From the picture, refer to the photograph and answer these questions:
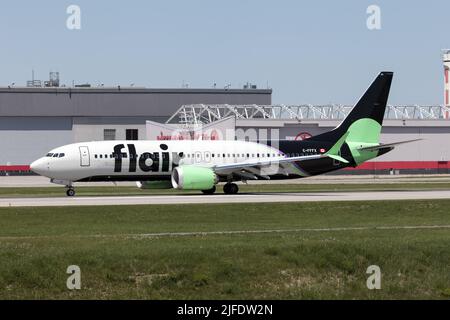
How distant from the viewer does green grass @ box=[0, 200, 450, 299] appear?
2553cm

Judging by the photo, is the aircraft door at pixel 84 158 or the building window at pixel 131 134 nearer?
the aircraft door at pixel 84 158

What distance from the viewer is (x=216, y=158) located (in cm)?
6438

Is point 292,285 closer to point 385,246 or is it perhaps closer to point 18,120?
point 385,246

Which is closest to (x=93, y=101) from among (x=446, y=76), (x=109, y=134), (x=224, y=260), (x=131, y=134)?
(x=109, y=134)

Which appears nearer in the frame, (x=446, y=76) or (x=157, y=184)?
(x=157, y=184)

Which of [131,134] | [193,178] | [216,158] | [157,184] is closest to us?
[193,178]

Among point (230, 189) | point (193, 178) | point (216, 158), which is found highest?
point (216, 158)

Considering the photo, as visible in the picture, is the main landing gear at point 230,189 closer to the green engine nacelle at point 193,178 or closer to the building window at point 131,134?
the green engine nacelle at point 193,178

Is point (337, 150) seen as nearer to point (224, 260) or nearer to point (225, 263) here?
point (224, 260)

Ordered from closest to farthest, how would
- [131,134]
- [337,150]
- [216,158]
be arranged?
[216,158]
[337,150]
[131,134]

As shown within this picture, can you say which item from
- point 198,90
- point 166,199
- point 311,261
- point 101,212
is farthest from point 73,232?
point 198,90

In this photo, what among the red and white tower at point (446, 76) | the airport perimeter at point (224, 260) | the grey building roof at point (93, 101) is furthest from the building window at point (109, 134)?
the airport perimeter at point (224, 260)

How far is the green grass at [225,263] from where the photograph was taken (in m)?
25.5

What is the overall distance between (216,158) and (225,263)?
123 feet
